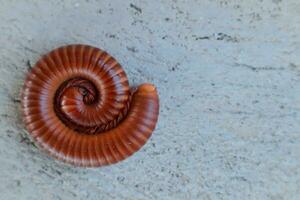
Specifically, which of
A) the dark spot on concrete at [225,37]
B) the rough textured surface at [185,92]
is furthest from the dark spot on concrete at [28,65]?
the dark spot on concrete at [225,37]

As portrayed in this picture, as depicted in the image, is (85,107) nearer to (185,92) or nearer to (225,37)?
(185,92)

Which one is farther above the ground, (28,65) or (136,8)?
(136,8)

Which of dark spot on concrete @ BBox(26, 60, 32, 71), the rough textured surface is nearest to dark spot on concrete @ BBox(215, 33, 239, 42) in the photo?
the rough textured surface

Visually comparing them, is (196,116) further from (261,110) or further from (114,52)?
(114,52)

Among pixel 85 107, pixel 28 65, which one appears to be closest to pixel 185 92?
pixel 85 107

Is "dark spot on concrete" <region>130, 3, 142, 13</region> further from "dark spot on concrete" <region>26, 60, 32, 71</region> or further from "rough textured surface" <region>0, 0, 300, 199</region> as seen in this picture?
"dark spot on concrete" <region>26, 60, 32, 71</region>

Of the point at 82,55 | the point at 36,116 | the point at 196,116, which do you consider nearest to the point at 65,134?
the point at 36,116
